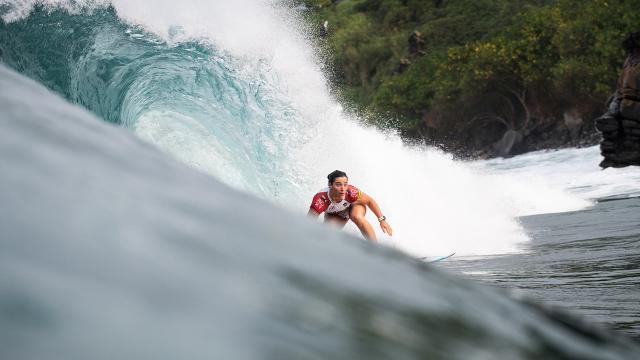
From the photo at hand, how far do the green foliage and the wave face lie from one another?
89.4 ft

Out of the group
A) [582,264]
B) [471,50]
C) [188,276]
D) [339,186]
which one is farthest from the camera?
[471,50]

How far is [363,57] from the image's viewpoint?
5750 centimetres

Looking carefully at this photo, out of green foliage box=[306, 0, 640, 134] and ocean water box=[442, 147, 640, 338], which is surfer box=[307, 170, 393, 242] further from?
green foliage box=[306, 0, 640, 134]

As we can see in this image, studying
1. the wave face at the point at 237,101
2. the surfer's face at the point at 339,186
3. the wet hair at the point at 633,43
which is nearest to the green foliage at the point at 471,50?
the wet hair at the point at 633,43

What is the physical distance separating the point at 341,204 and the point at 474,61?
40.6 metres

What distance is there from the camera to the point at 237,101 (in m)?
12.5

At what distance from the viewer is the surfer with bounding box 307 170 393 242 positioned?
7.01m

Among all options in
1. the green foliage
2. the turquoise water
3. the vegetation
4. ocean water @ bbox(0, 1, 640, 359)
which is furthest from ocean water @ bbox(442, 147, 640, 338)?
the vegetation

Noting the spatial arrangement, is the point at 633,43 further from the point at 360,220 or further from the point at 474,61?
the point at 474,61

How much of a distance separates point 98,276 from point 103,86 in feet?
36.3

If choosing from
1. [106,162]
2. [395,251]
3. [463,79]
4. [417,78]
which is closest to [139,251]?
[106,162]

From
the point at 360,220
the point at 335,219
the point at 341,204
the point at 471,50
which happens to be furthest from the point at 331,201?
the point at 471,50

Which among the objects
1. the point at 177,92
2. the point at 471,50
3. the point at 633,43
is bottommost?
the point at 177,92

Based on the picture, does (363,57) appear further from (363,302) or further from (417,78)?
(363,302)
